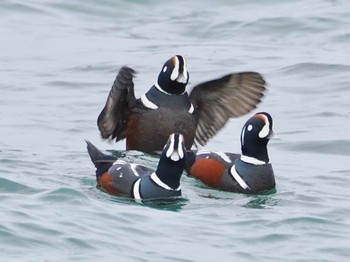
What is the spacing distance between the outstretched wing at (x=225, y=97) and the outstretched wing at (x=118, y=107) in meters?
0.74

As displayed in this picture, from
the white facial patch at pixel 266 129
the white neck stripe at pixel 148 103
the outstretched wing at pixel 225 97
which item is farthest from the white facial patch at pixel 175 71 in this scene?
the white facial patch at pixel 266 129

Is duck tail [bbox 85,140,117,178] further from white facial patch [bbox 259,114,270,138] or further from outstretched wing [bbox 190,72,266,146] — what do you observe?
outstretched wing [bbox 190,72,266,146]

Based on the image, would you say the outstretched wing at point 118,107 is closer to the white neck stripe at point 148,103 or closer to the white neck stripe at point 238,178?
the white neck stripe at point 148,103

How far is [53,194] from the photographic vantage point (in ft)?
37.2

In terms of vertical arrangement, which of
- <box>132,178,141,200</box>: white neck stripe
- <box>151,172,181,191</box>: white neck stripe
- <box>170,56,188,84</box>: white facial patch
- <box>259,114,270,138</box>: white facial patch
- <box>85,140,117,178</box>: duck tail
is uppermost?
<box>170,56,188,84</box>: white facial patch

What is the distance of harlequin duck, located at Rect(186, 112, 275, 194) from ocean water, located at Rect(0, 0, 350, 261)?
0.47 feet

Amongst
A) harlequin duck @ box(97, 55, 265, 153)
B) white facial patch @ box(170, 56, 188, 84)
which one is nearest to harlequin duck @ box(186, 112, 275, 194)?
harlequin duck @ box(97, 55, 265, 153)

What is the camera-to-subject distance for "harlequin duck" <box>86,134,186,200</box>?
11.5 meters

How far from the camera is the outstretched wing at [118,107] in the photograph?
12.8 m

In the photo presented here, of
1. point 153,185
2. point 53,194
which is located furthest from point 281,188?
point 53,194

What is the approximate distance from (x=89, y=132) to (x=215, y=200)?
351 centimetres

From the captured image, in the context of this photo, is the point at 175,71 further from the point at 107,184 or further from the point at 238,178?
the point at 107,184

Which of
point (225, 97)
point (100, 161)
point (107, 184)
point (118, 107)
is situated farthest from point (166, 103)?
point (107, 184)

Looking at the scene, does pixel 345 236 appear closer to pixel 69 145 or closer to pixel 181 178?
pixel 181 178
